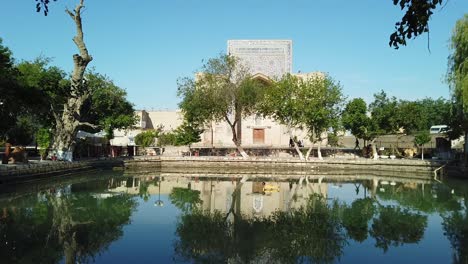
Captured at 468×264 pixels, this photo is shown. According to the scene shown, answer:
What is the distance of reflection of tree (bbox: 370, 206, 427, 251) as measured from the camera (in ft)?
33.9

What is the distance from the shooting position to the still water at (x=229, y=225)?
28.7 ft

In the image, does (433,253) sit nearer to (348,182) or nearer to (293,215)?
(293,215)

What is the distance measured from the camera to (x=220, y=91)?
34156mm

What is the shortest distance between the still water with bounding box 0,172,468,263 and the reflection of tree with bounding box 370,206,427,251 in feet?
0.09

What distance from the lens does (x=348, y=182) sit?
25.4 meters

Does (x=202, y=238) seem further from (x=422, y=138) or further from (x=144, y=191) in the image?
(x=422, y=138)

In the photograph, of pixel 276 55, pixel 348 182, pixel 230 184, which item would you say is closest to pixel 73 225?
pixel 230 184

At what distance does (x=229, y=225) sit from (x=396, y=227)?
14.0ft

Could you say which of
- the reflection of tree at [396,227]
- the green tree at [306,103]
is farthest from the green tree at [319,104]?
the reflection of tree at [396,227]

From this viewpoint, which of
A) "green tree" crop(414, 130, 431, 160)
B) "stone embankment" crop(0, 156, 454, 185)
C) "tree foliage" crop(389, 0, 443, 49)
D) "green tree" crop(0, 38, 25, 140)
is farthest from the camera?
"green tree" crop(414, 130, 431, 160)

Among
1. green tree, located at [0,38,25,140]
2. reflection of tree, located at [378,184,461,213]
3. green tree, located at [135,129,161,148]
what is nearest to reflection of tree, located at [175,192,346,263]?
reflection of tree, located at [378,184,461,213]

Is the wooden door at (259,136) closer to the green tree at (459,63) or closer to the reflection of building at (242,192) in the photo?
the reflection of building at (242,192)

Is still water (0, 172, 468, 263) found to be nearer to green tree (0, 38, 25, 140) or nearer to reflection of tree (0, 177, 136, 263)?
reflection of tree (0, 177, 136, 263)

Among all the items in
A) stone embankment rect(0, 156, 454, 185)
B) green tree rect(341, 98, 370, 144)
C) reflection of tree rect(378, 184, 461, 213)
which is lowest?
reflection of tree rect(378, 184, 461, 213)
